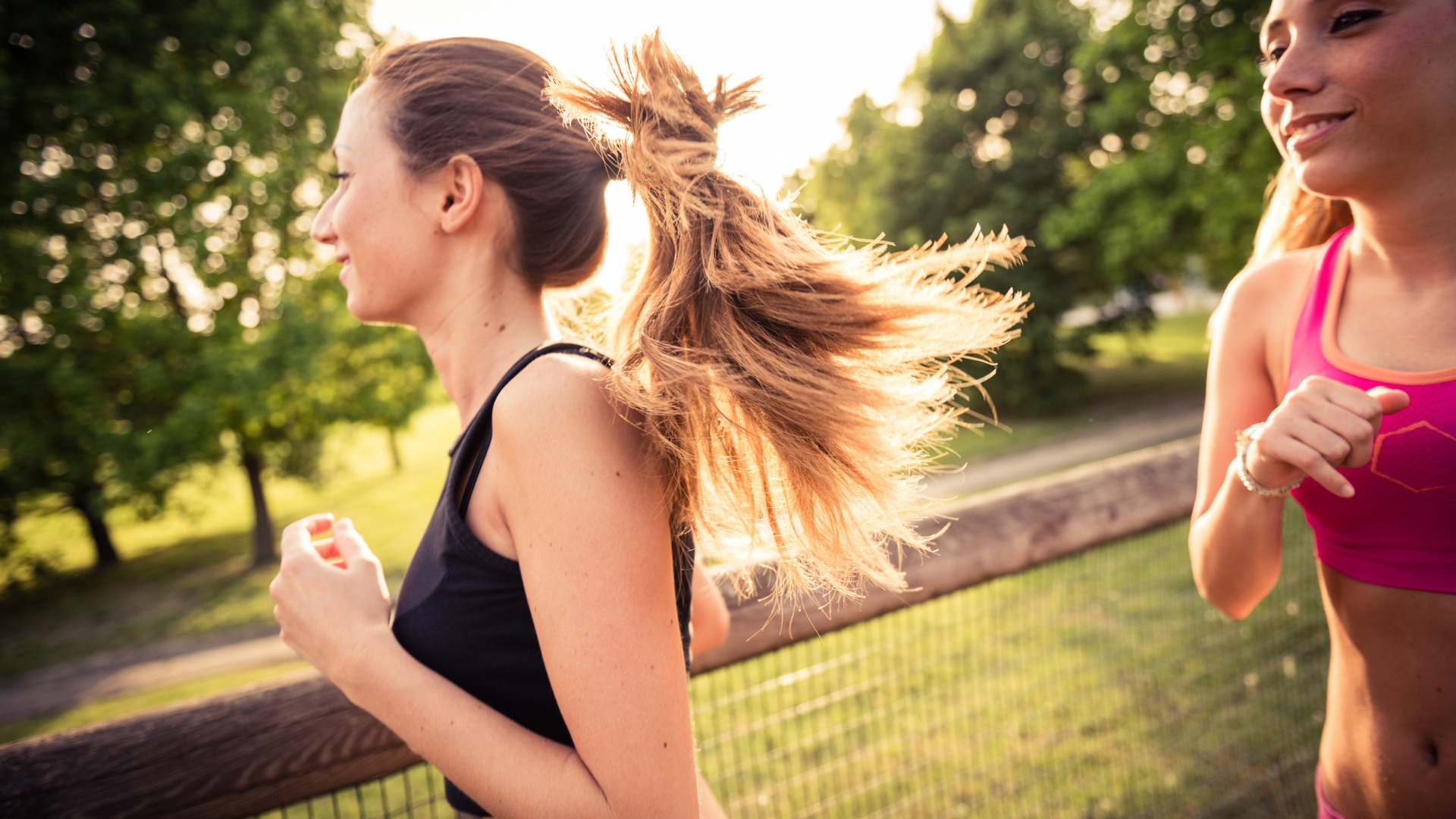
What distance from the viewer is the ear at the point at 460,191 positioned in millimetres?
1395

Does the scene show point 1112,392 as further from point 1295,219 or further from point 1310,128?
point 1310,128

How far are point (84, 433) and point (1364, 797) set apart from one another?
552 inches

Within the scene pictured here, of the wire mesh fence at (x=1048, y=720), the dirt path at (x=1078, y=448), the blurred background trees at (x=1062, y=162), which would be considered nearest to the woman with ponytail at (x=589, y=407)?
the wire mesh fence at (x=1048, y=720)

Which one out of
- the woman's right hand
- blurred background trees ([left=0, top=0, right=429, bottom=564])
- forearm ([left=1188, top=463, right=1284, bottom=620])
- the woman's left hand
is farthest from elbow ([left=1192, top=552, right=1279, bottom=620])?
blurred background trees ([left=0, top=0, right=429, bottom=564])

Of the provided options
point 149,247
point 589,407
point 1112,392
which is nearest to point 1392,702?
point 589,407

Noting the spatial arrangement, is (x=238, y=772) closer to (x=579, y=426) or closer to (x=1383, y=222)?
(x=579, y=426)

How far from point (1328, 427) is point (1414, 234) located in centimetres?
54

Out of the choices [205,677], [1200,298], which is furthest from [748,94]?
[1200,298]

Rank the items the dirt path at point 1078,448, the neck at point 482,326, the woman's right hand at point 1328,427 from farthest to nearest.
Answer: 1. the dirt path at point 1078,448
2. the neck at point 482,326
3. the woman's right hand at point 1328,427

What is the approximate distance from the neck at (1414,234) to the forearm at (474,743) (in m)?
1.65

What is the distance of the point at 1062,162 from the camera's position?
18.8 m

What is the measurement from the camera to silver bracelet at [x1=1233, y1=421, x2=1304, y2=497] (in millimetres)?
1293

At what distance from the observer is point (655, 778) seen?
44.4 inches

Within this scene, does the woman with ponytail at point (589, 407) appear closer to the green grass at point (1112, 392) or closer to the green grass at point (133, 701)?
the green grass at point (133, 701)
